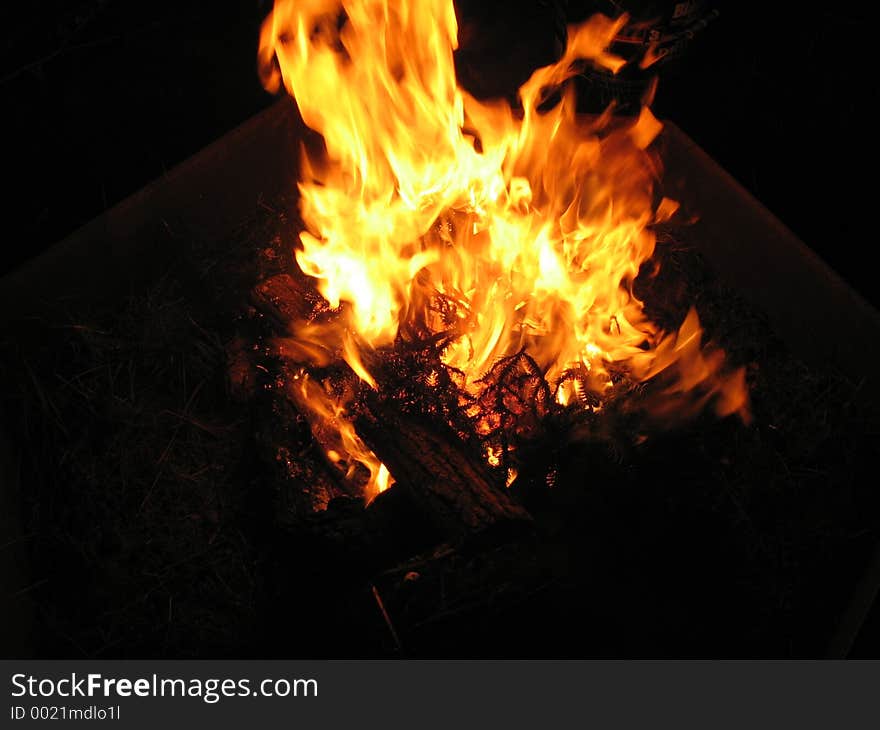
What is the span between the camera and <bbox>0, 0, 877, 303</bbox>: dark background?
3.44 metres

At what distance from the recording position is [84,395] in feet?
8.51

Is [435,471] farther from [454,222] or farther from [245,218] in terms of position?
[245,218]

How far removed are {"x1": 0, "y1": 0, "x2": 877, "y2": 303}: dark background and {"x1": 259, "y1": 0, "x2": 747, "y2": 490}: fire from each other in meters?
0.97

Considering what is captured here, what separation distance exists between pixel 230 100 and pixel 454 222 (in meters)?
1.74

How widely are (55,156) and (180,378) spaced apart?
1.62m

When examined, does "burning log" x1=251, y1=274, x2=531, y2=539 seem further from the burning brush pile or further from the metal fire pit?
the metal fire pit

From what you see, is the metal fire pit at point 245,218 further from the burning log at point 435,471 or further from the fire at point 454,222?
the burning log at point 435,471

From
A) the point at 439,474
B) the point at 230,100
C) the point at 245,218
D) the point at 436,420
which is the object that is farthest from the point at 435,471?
the point at 230,100

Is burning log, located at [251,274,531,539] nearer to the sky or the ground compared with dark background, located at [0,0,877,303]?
nearer to the ground

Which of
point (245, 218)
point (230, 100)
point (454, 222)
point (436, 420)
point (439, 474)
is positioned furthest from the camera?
point (230, 100)

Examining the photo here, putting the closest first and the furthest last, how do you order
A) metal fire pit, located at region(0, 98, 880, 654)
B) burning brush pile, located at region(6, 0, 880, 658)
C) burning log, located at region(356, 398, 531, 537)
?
burning log, located at region(356, 398, 531, 537) < burning brush pile, located at region(6, 0, 880, 658) < metal fire pit, located at region(0, 98, 880, 654)

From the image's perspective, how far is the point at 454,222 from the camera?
2664mm

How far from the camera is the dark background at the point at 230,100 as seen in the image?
11.3 ft

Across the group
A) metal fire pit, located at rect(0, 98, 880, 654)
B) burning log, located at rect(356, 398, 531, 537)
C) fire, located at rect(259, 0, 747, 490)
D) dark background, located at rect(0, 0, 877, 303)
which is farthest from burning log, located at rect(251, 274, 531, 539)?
dark background, located at rect(0, 0, 877, 303)
